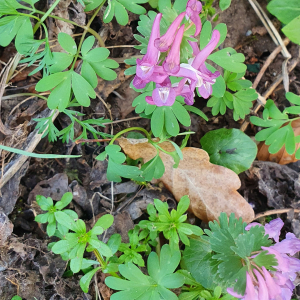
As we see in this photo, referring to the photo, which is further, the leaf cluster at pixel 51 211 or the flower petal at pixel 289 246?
the leaf cluster at pixel 51 211

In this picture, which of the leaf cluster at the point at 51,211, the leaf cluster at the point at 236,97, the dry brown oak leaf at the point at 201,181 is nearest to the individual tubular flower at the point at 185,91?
the leaf cluster at the point at 236,97

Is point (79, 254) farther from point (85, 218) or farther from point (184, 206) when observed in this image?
point (184, 206)

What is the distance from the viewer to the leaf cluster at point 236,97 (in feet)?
9.05

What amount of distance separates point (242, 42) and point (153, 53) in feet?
6.14

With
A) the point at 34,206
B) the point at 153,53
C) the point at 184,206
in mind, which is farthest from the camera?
the point at 34,206

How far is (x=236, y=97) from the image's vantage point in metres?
2.81

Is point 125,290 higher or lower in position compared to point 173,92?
lower

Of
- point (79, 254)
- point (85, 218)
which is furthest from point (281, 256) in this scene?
point (85, 218)

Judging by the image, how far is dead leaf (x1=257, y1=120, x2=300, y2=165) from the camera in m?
3.09

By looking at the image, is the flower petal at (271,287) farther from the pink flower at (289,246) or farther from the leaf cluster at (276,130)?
the leaf cluster at (276,130)

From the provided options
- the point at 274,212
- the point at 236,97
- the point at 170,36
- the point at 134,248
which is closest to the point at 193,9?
the point at 170,36

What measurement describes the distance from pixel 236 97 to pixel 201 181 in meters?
0.90

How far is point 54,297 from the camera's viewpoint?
8.48ft

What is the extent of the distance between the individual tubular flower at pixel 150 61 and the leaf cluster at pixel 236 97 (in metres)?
1.04
